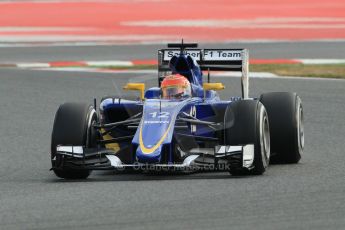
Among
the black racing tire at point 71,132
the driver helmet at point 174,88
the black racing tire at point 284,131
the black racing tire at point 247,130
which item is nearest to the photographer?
the black racing tire at point 247,130

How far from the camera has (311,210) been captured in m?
9.28

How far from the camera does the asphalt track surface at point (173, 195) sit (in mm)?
8883

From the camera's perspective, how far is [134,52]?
1110 inches

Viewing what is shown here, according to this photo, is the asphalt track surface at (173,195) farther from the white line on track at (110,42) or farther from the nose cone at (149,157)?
the white line on track at (110,42)

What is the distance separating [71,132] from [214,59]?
2.89 metres

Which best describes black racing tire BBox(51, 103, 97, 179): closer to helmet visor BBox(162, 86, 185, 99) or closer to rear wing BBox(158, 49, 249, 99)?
helmet visor BBox(162, 86, 185, 99)

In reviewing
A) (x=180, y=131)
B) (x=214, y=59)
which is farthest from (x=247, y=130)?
(x=214, y=59)

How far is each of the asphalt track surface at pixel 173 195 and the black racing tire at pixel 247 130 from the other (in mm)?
133

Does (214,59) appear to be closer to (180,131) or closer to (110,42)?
(180,131)

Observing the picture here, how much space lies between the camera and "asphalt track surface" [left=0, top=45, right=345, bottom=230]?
350 inches

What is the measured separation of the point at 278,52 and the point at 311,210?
18.2 m

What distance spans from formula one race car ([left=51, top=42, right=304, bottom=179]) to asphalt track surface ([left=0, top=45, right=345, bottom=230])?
0.17m

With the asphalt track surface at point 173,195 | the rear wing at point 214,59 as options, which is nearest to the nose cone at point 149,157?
the asphalt track surface at point 173,195

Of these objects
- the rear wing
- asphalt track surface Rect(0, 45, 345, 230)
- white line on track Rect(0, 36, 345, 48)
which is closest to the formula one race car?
asphalt track surface Rect(0, 45, 345, 230)
